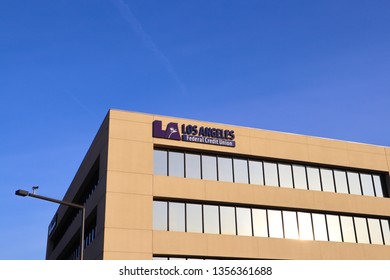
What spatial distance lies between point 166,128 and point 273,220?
10380 millimetres

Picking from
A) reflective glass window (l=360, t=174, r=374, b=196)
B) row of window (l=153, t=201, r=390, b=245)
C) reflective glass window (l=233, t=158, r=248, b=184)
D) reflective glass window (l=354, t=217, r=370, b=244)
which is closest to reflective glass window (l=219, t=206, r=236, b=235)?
row of window (l=153, t=201, r=390, b=245)

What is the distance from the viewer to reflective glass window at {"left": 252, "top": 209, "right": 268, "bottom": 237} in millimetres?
35531

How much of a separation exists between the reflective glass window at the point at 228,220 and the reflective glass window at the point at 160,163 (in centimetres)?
490

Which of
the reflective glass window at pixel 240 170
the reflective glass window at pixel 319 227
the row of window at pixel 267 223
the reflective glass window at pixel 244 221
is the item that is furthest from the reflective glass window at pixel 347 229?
the reflective glass window at pixel 240 170

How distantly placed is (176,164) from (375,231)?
56.4ft

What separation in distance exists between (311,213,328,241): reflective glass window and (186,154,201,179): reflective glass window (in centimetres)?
980

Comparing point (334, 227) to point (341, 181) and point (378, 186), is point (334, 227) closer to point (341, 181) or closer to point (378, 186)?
point (341, 181)

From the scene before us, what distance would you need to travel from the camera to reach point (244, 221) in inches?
1395

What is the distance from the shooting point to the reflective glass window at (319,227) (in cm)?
3722

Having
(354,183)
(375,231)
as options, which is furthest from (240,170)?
(375,231)

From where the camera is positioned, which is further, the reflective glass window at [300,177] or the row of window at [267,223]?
the reflective glass window at [300,177]

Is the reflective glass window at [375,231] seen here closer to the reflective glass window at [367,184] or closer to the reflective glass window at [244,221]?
the reflective glass window at [367,184]
